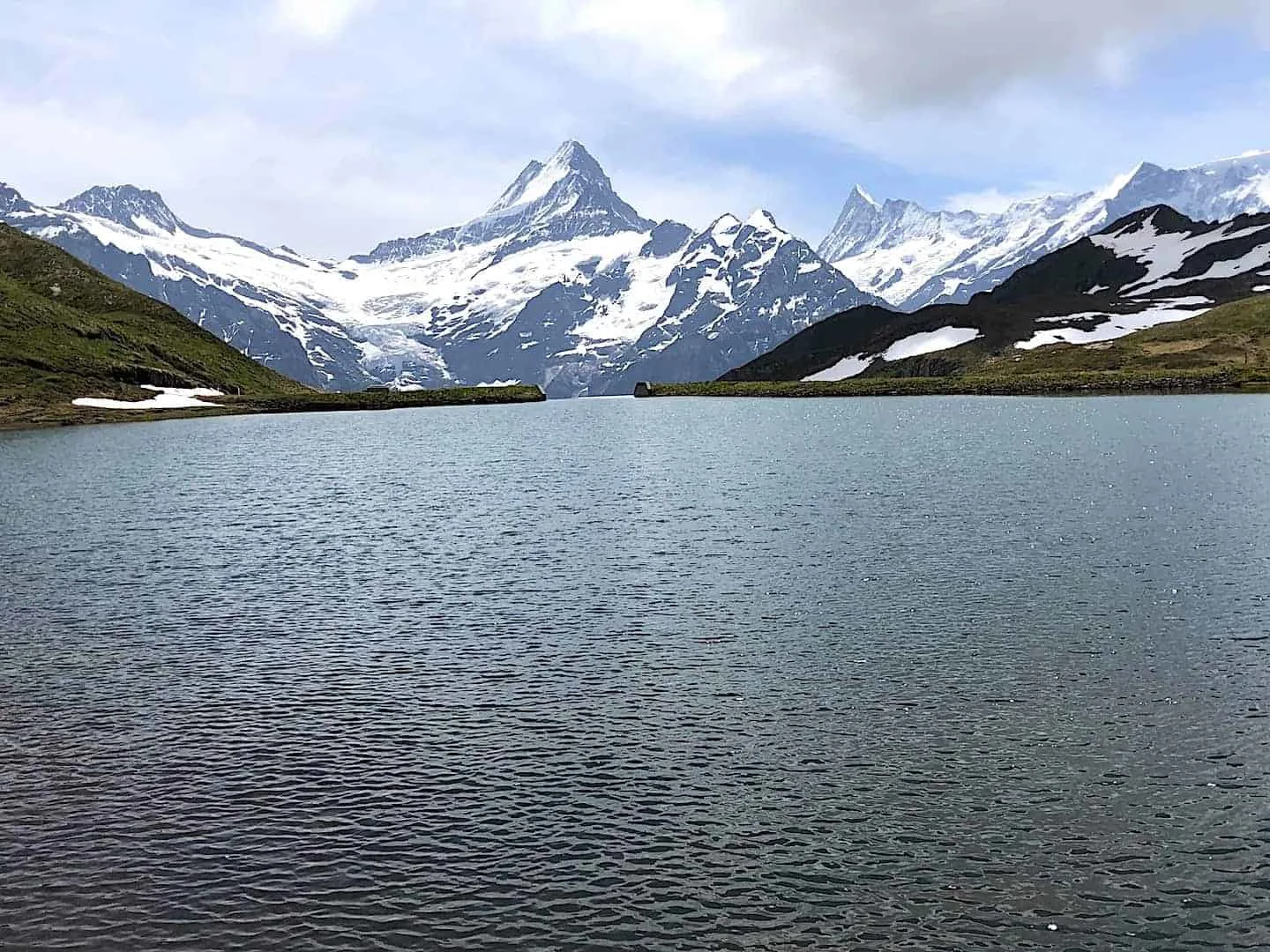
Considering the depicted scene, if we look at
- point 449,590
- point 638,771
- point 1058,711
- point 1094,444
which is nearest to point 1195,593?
point 1058,711

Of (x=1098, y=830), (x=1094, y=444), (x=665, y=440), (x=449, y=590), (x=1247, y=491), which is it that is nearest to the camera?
(x=1098, y=830)

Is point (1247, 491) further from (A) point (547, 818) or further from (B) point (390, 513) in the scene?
(A) point (547, 818)

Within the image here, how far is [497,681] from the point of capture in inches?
1522

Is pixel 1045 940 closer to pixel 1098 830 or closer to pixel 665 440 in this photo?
pixel 1098 830

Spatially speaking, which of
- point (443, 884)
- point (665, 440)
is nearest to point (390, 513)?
point (443, 884)

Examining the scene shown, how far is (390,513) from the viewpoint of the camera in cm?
8556

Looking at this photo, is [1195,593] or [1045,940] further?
[1195,593]

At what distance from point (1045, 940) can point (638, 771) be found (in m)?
12.2

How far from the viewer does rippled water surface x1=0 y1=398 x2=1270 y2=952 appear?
2294 centimetres

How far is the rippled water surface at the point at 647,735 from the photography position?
903 inches

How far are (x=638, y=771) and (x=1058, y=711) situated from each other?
1387 centimetres

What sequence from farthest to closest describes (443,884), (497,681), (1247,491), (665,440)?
(665,440)
(1247,491)
(497,681)
(443,884)

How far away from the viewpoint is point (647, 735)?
33.2m

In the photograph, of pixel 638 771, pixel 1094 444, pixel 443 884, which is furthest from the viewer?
pixel 1094 444
